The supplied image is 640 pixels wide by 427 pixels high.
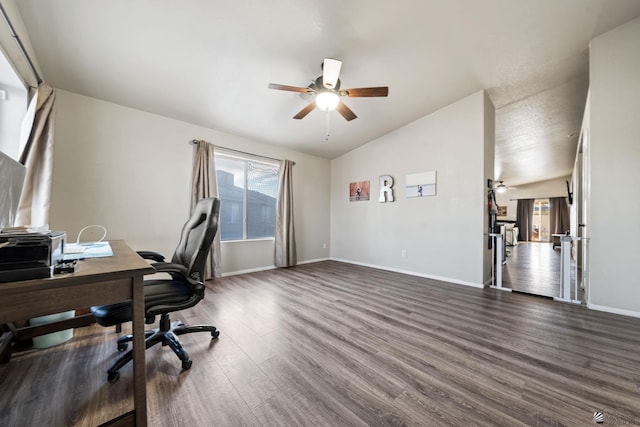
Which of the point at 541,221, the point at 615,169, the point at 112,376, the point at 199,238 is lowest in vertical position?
the point at 112,376

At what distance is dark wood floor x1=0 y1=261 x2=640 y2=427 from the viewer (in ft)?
3.87

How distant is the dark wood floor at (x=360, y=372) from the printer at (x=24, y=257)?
907 mm

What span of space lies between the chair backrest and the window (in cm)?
187

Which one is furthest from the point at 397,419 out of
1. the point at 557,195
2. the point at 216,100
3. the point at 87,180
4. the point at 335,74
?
the point at 557,195

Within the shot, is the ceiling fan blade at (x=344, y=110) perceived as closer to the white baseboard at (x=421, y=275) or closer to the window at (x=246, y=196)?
the window at (x=246, y=196)

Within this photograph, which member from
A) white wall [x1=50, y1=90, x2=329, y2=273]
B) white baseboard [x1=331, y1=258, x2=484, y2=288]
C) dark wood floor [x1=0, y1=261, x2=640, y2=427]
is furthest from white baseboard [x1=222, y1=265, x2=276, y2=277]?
white baseboard [x1=331, y1=258, x2=484, y2=288]

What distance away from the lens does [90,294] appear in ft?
2.83

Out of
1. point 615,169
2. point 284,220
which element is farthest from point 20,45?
point 615,169

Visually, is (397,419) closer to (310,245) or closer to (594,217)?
(594,217)

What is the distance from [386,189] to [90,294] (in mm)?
4336

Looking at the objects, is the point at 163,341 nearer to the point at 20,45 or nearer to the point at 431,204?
the point at 20,45

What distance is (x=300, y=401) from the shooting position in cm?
126

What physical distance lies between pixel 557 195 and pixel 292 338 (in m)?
12.7

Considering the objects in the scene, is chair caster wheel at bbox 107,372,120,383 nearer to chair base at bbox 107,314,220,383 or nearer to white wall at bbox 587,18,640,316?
chair base at bbox 107,314,220,383
